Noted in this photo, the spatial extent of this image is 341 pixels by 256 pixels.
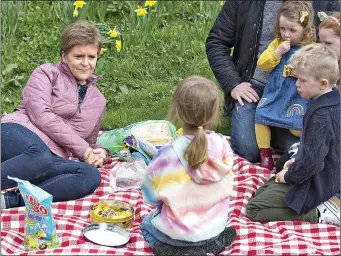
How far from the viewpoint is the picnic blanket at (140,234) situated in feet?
12.8

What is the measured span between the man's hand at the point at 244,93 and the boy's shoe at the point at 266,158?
0.36m

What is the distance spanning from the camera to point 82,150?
15.4 ft

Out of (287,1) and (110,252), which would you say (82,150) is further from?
(287,1)

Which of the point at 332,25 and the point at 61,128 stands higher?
the point at 332,25

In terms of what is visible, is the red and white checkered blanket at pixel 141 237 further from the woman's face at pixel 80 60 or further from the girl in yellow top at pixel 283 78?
the woman's face at pixel 80 60

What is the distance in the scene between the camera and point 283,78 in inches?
200

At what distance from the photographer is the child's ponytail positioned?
3637 mm

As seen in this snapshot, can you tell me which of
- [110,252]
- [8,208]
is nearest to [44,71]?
[8,208]

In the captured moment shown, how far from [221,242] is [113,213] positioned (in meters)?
0.60

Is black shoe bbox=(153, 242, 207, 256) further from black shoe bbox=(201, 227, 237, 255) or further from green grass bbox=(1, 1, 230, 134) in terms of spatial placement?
green grass bbox=(1, 1, 230, 134)

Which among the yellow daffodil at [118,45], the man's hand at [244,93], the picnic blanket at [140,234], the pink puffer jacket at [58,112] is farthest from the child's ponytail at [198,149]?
the yellow daffodil at [118,45]

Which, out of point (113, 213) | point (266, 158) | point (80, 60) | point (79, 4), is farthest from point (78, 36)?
point (79, 4)

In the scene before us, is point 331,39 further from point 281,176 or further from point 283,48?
point 281,176

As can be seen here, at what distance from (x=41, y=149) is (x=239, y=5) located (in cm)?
172
